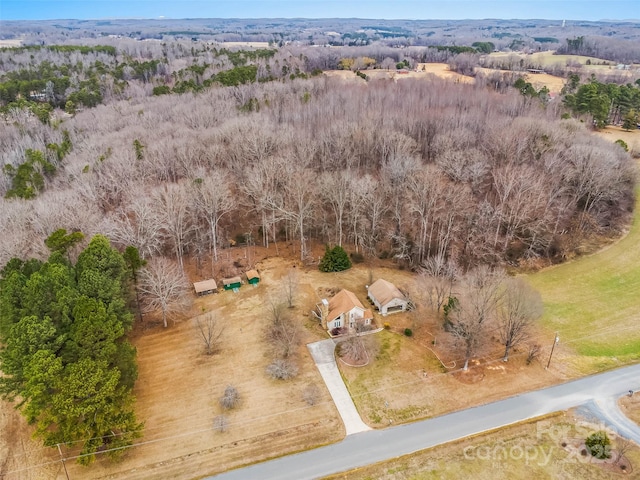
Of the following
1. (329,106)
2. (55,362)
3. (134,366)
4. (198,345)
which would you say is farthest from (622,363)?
(329,106)

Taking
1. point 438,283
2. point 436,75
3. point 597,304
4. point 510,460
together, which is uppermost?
point 436,75

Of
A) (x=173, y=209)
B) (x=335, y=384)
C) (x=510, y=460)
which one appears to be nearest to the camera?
(x=510, y=460)

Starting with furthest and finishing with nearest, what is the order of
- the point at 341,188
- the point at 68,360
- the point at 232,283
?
the point at 341,188 < the point at 232,283 < the point at 68,360

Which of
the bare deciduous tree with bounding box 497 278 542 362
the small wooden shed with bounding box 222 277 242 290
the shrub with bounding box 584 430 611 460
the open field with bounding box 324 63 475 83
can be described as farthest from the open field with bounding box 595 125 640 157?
the small wooden shed with bounding box 222 277 242 290

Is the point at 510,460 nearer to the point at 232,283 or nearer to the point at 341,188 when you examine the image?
the point at 232,283

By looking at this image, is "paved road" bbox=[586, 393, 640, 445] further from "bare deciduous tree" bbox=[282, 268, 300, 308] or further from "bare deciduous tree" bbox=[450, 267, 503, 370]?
"bare deciduous tree" bbox=[282, 268, 300, 308]

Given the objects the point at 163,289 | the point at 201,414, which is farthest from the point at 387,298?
the point at 163,289
